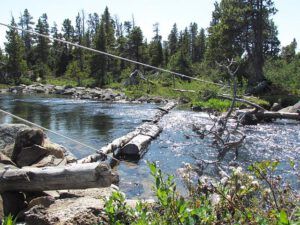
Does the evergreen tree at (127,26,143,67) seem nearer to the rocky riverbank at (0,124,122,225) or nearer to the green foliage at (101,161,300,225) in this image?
the rocky riverbank at (0,124,122,225)

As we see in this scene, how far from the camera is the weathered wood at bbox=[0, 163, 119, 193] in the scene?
22.8 feet

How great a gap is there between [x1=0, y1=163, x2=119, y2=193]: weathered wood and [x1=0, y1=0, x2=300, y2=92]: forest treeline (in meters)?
6.13

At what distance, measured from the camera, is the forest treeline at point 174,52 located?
119 feet

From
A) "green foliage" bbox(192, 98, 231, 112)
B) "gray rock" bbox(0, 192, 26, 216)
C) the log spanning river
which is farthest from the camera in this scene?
"green foliage" bbox(192, 98, 231, 112)

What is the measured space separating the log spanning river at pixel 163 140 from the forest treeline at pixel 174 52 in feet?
13.2

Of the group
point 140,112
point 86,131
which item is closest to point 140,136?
point 86,131

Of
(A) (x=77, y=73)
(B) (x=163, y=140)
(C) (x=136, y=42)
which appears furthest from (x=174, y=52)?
(B) (x=163, y=140)

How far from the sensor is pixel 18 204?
282 inches

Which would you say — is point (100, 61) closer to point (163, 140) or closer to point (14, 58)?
point (14, 58)

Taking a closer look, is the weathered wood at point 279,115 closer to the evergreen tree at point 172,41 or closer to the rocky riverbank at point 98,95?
the rocky riverbank at point 98,95

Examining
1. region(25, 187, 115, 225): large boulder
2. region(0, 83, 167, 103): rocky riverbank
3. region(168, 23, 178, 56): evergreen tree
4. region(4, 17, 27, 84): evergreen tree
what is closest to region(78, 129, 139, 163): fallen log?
region(25, 187, 115, 225): large boulder

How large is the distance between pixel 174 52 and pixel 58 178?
6835 cm

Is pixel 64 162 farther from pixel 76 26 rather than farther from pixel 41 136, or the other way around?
pixel 76 26

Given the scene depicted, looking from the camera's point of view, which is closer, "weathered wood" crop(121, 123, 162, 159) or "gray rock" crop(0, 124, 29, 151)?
→ "gray rock" crop(0, 124, 29, 151)
